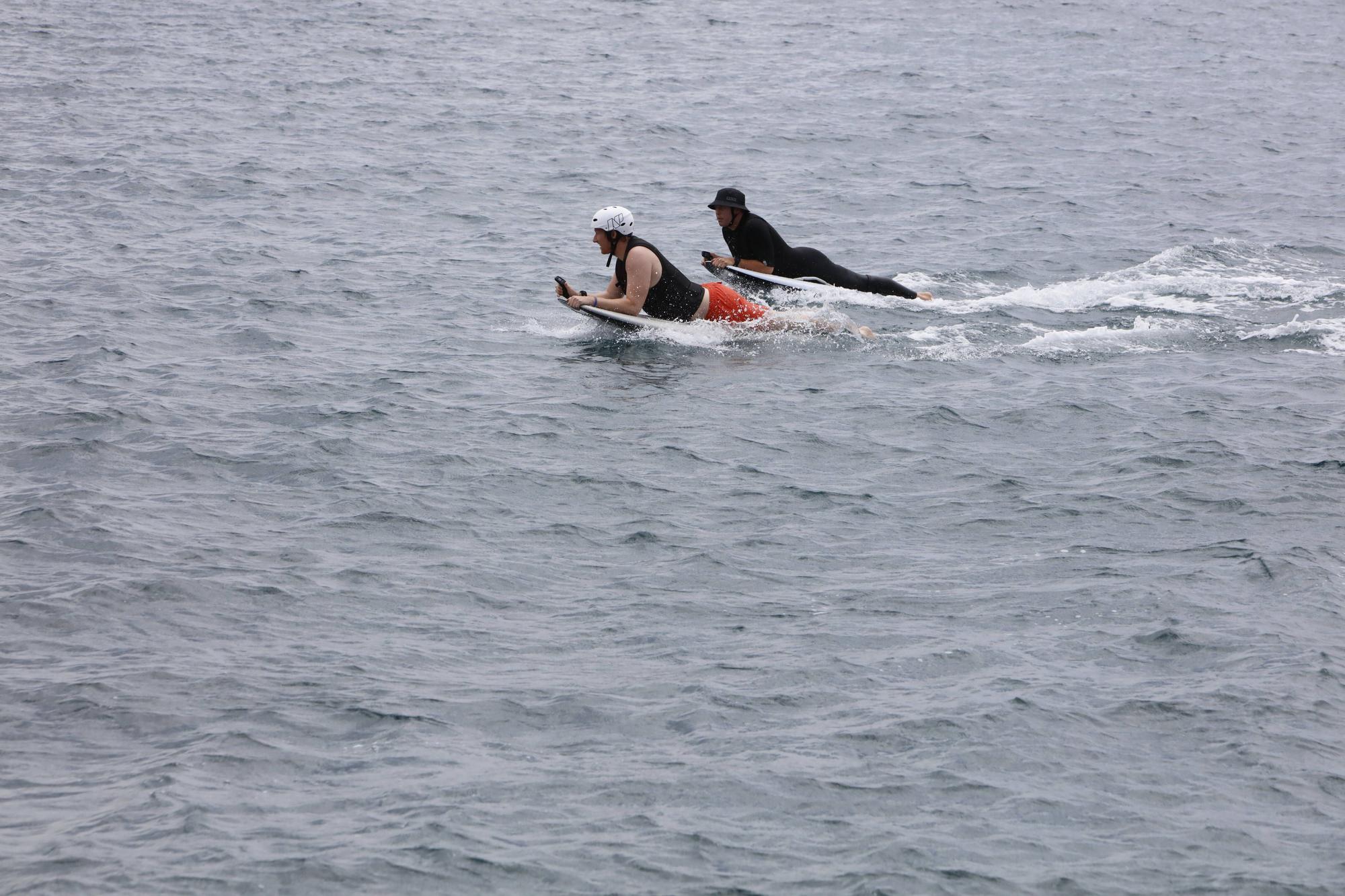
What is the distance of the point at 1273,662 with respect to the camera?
881 centimetres

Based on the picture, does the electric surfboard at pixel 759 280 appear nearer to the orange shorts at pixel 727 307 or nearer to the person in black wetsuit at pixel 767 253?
the person in black wetsuit at pixel 767 253

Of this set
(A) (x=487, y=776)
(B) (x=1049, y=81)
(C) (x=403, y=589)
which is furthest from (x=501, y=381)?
(B) (x=1049, y=81)

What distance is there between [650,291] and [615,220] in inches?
35.5

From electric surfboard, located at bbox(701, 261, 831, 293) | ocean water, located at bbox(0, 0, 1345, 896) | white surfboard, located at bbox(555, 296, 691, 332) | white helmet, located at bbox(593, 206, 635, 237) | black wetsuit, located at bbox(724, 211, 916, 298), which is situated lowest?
ocean water, located at bbox(0, 0, 1345, 896)

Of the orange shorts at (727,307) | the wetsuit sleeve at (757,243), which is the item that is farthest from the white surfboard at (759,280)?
the orange shorts at (727,307)

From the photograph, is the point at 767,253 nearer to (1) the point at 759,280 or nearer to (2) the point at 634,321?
(1) the point at 759,280

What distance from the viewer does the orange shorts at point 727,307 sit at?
Answer: 1563cm

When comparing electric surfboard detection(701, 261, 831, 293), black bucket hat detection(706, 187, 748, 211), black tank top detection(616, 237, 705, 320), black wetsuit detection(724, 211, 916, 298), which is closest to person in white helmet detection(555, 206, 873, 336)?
black tank top detection(616, 237, 705, 320)

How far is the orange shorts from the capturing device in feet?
51.3

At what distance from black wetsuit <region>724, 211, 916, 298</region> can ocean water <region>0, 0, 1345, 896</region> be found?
0.39 m

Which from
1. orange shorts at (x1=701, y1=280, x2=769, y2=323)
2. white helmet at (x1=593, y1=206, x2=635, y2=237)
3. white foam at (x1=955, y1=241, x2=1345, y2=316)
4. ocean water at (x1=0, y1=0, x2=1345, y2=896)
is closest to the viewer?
ocean water at (x1=0, y1=0, x2=1345, y2=896)

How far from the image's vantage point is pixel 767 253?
56.9 ft

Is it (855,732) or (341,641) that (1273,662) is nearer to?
(855,732)

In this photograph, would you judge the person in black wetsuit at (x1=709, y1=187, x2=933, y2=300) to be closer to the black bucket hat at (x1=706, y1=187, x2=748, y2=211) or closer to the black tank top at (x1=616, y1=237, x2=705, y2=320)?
the black bucket hat at (x1=706, y1=187, x2=748, y2=211)
